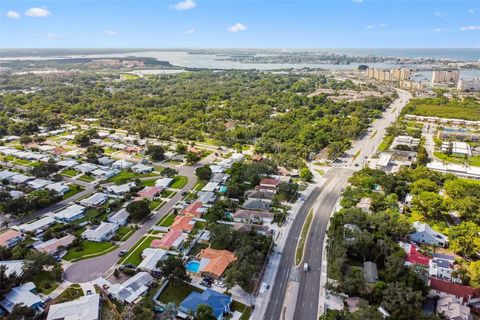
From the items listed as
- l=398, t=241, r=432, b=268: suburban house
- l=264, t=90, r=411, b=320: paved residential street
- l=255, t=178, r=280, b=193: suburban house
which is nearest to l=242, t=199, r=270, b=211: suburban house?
l=255, t=178, r=280, b=193: suburban house

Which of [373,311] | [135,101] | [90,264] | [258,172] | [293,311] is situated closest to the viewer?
[373,311]

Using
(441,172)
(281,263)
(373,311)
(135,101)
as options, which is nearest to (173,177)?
(281,263)

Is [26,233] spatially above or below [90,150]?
below

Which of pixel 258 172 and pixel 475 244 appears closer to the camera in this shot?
pixel 475 244

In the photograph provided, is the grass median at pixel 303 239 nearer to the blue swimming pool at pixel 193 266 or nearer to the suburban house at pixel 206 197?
the blue swimming pool at pixel 193 266

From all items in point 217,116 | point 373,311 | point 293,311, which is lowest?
point 293,311

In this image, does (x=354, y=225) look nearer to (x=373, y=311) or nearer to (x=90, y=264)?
(x=373, y=311)

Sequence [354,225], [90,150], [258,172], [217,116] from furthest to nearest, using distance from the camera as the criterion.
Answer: [217,116]
[90,150]
[258,172]
[354,225]
